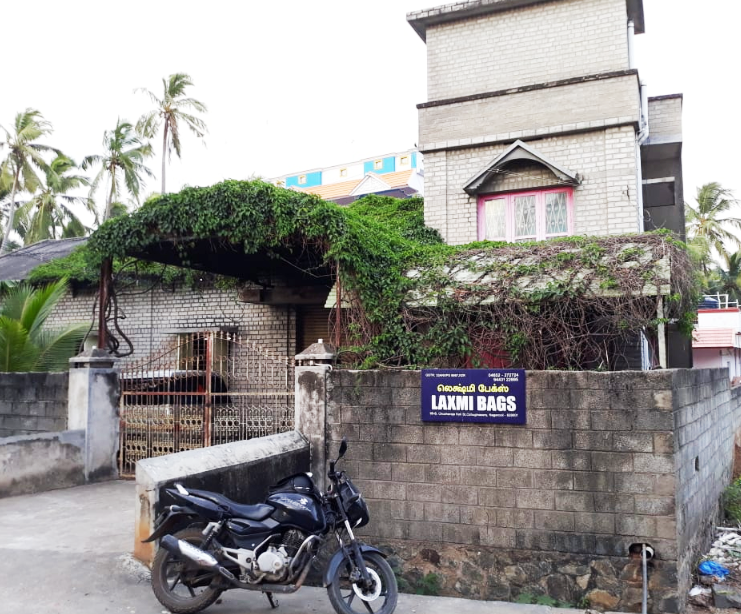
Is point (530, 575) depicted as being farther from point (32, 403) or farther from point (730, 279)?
point (730, 279)

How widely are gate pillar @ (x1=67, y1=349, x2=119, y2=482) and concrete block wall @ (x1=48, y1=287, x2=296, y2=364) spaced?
412cm

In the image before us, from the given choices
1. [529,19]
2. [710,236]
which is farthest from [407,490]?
[710,236]

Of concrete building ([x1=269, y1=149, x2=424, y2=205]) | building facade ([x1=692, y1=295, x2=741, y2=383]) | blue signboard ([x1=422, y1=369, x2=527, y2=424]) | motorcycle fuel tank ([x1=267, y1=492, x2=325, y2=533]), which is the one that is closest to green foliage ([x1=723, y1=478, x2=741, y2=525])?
blue signboard ([x1=422, y1=369, x2=527, y2=424])

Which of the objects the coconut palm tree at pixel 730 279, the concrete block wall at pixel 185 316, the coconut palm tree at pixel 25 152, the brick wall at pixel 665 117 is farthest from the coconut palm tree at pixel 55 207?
the coconut palm tree at pixel 730 279

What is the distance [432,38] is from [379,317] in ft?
22.9

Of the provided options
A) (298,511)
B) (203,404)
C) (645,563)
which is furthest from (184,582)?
(203,404)

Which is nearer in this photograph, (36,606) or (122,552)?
(36,606)

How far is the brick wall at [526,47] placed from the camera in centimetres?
1062

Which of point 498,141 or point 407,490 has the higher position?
point 498,141

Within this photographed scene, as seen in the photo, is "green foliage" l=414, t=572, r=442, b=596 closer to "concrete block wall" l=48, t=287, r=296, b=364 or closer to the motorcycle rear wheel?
the motorcycle rear wheel

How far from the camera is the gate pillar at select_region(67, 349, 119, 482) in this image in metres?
8.32

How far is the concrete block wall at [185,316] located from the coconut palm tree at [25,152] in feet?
64.4

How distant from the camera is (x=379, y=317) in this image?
7195 millimetres

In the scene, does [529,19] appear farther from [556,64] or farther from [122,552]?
[122,552]
